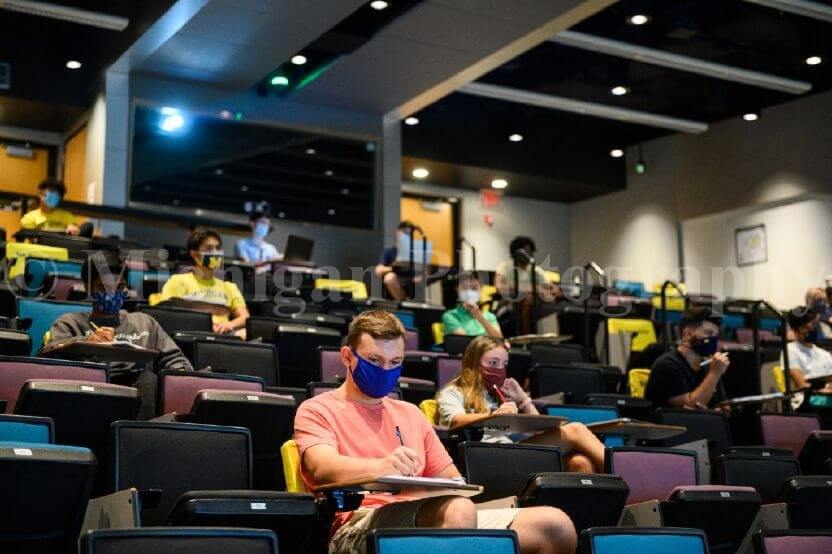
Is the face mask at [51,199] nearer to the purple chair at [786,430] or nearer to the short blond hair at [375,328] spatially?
the purple chair at [786,430]

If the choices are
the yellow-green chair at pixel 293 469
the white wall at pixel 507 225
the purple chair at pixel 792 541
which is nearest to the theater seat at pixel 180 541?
the yellow-green chair at pixel 293 469

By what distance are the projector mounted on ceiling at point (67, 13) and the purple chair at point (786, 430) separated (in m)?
7.07

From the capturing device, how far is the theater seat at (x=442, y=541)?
8.77ft

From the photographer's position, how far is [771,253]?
13.1 meters

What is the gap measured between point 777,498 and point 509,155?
391 inches

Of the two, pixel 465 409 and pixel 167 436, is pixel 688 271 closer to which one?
pixel 465 409

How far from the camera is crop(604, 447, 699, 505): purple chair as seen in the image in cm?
447

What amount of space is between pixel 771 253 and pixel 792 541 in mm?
10073

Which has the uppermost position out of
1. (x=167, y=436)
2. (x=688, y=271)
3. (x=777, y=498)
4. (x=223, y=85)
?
(x=223, y=85)

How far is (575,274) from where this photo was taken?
47.8 ft

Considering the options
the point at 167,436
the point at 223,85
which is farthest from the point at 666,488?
the point at 223,85

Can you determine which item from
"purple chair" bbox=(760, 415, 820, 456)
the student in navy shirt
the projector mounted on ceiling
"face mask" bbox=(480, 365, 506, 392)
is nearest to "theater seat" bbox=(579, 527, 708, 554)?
"face mask" bbox=(480, 365, 506, 392)

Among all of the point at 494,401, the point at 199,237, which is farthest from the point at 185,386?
the point at 199,237

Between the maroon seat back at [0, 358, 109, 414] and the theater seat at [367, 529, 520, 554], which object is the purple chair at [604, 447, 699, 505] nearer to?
the theater seat at [367, 529, 520, 554]
